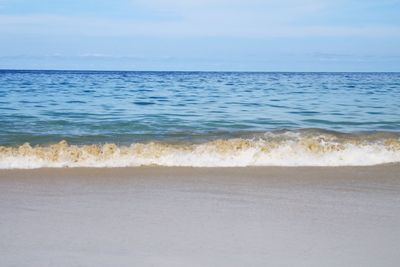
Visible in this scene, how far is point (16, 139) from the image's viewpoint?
32.4ft

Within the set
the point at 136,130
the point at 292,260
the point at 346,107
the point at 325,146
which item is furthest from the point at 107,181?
the point at 346,107

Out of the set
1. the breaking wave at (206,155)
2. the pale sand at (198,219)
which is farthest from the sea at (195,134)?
the pale sand at (198,219)

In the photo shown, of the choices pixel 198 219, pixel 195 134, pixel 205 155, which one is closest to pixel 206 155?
pixel 205 155

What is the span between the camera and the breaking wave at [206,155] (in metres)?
7.49

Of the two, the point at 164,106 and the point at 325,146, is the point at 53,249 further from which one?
the point at 164,106

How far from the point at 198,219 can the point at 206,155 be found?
11.5 feet

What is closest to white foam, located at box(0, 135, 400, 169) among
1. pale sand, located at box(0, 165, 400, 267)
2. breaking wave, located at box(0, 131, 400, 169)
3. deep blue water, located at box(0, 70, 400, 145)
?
breaking wave, located at box(0, 131, 400, 169)

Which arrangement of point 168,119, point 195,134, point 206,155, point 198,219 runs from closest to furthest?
1. point 198,219
2. point 206,155
3. point 195,134
4. point 168,119

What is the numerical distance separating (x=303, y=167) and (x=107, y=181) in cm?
311

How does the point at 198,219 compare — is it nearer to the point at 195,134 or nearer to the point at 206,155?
the point at 206,155

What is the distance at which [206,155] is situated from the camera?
7949 mm

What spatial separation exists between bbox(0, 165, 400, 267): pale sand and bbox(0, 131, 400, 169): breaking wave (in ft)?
2.85

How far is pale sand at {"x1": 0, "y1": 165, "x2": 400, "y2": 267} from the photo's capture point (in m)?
→ 3.65

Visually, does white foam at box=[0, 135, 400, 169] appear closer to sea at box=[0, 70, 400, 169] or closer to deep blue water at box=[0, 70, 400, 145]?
sea at box=[0, 70, 400, 169]
